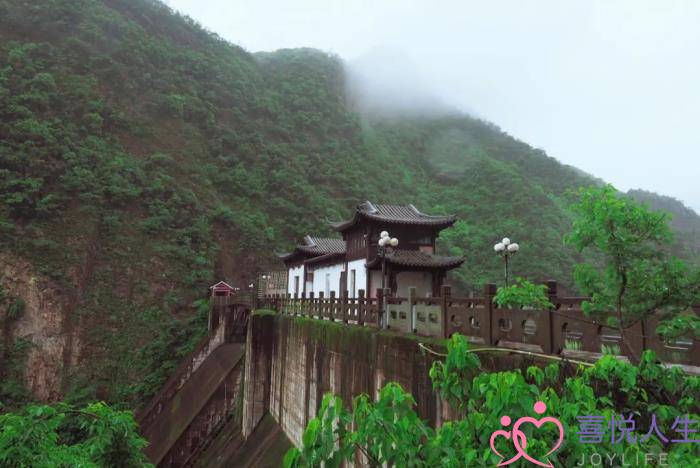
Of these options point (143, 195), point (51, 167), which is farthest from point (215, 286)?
point (51, 167)

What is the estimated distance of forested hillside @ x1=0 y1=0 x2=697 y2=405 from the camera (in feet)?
84.2

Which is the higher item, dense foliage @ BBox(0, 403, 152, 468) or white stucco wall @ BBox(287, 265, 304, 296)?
white stucco wall @ BBox(287, 265, 304, 296)

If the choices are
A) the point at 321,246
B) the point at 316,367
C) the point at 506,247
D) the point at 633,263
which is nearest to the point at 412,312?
the point at 633,263

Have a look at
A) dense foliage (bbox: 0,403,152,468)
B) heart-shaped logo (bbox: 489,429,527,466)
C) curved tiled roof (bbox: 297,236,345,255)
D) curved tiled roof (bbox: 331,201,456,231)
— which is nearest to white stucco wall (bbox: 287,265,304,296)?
curved tiled roof (bbox: 297,236,345,255)

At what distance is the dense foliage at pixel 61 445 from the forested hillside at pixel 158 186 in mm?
Answer: 21966

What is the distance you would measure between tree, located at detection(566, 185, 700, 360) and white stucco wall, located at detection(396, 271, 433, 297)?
16290 mm

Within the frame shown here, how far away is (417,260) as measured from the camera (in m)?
20.3

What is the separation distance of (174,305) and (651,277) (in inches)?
1207

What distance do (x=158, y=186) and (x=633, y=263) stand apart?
1440 inches

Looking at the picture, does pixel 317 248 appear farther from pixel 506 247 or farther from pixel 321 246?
pixel 506 247

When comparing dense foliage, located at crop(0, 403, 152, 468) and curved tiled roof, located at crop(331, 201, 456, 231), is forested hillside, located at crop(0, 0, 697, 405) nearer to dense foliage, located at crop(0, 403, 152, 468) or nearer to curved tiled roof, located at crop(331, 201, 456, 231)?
curved tiled roof, located at crop(331, 201, 456, 231)

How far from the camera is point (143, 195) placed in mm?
34469

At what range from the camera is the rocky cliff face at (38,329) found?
23031 mm

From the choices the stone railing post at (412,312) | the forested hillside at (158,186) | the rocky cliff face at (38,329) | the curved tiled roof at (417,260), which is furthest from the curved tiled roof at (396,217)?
the rocky cliff face at (38,329)
